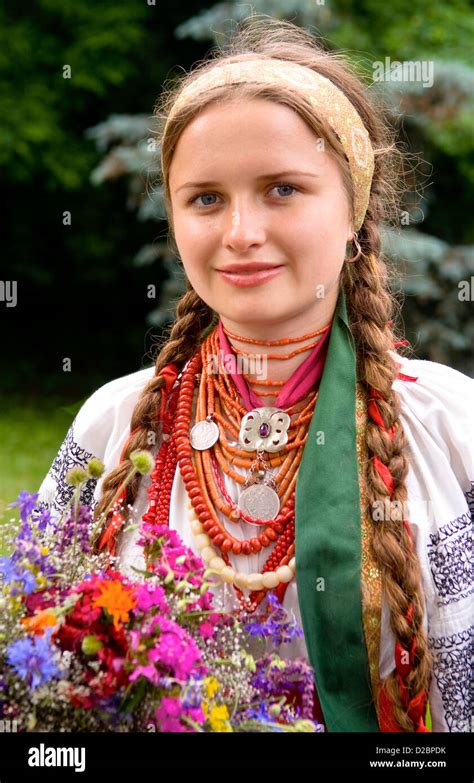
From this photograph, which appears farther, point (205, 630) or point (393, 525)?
point (393, 525)

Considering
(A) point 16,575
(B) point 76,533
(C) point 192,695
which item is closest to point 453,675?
(C) point 192,695

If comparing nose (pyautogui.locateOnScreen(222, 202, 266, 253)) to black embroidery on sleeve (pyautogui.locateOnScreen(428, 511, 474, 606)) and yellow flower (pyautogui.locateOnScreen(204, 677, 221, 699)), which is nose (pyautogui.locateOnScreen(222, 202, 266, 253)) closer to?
black embroidery on sleeve (pyautogui.locateOnScreen(428, 511, 474, 606))

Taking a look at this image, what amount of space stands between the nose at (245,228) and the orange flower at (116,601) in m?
0.66

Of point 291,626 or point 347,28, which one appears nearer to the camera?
point 291,626

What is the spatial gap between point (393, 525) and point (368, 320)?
461mm

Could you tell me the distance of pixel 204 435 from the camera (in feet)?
6.66

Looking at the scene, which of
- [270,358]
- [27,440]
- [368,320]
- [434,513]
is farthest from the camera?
[27,440]

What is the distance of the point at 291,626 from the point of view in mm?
1769

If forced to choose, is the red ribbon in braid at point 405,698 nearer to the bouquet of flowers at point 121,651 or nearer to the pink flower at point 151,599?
the bouquet of flowers at point 121,651

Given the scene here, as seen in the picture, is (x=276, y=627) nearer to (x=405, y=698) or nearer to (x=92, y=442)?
(x=405, y=698)

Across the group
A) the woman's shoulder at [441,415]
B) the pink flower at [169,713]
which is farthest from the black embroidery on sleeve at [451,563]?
the pink flower at [169,713]
